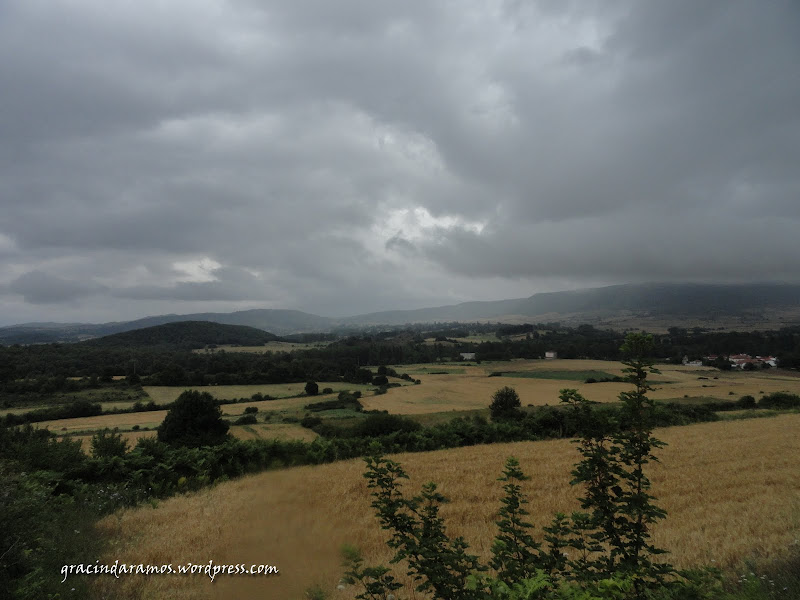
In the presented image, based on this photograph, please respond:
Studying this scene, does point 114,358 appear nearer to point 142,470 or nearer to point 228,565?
point 142,470

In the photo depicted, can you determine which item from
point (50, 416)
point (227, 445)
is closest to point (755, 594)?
point (227, 445)

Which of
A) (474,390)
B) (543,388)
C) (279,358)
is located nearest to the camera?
(543,388)

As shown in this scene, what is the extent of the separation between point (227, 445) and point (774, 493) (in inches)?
868

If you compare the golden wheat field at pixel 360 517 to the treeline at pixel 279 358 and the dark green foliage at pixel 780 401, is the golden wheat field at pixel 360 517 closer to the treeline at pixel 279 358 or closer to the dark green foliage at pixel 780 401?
the dark green foliage at pixel 780 401

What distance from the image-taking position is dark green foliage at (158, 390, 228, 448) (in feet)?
79.9

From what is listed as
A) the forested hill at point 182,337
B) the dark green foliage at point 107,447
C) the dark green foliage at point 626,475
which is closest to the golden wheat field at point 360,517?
the dark green foliage at point 626,475

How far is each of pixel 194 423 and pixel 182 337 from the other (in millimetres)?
134863

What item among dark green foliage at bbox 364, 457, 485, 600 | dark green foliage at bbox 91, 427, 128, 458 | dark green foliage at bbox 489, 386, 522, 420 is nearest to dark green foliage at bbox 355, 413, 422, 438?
dark green foliage at bbox 489, 386, 522, 420

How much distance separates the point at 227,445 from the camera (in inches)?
779

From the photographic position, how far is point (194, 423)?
25047mm

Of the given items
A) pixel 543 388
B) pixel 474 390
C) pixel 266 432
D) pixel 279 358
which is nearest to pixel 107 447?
pixel 266 432

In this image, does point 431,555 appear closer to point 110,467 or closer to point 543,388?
point 110,467

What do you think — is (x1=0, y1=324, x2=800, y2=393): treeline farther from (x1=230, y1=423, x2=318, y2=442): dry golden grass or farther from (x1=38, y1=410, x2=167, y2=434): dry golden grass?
(x1=230, y1=423, x2=318, y2=442): dry golden grass

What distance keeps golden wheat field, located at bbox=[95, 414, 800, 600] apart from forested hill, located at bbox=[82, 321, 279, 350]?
419 ft
